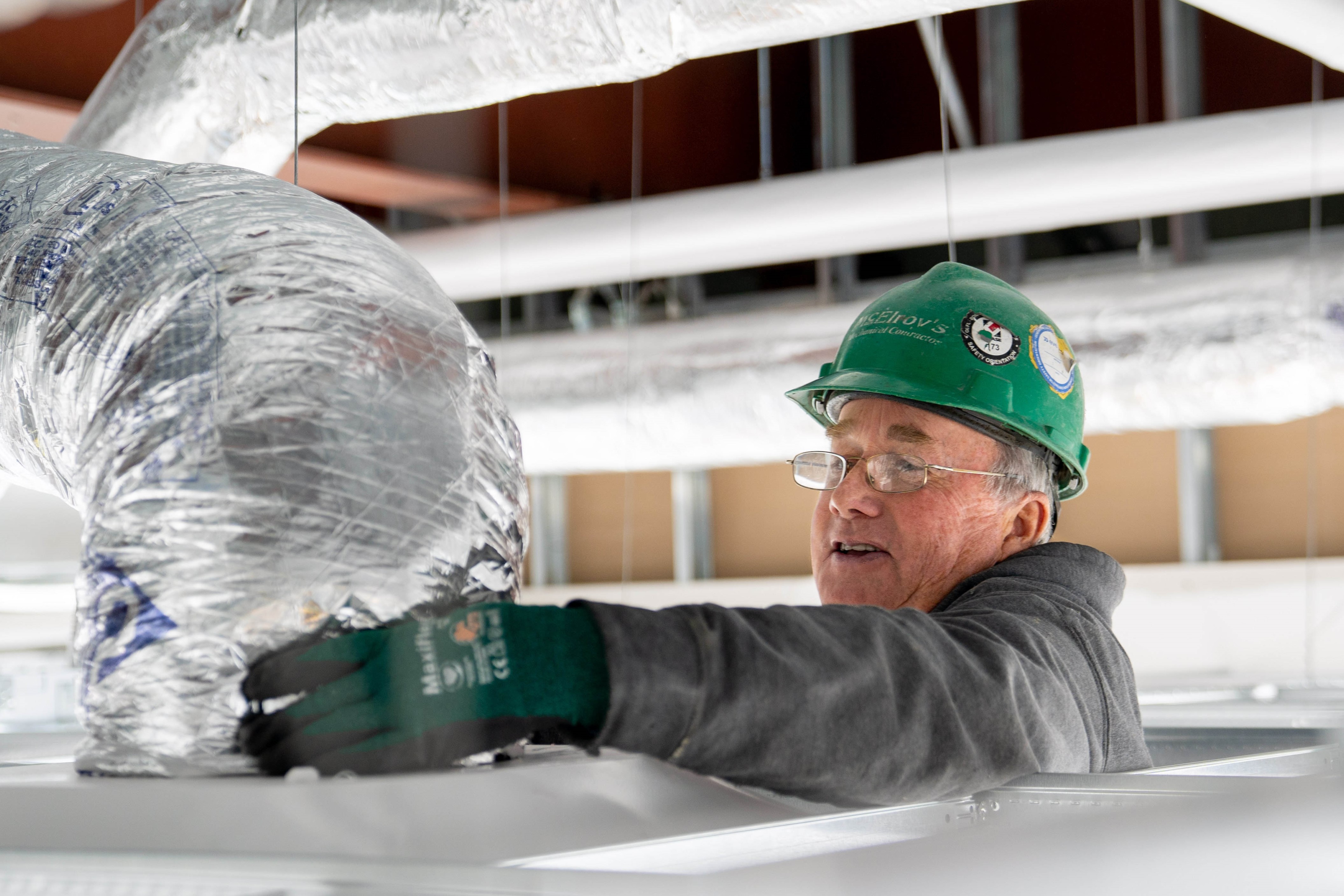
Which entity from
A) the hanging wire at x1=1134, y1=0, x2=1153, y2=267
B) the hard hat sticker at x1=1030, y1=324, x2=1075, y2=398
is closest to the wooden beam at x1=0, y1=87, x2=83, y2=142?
the hard hat sticker at x1=1030, y1=324, x2=1075, y2=398

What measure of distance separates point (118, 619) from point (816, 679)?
461 mm

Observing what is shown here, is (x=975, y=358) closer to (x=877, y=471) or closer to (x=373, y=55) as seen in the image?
(x=877, y=471)

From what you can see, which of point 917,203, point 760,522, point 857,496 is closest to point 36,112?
point 917,203

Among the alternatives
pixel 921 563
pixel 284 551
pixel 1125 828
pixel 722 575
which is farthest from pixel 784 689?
pixel 722 575

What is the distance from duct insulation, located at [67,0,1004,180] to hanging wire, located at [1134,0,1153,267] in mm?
2765

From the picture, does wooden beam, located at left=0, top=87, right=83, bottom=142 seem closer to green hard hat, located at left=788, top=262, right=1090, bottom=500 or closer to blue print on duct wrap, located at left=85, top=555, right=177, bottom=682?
green hard hat, located at left=788, top=262, right=1090, bottom=500

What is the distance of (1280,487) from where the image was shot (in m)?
4.61

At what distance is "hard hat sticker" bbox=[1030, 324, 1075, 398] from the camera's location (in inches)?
59.7

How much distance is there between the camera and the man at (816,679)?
2.52 ft

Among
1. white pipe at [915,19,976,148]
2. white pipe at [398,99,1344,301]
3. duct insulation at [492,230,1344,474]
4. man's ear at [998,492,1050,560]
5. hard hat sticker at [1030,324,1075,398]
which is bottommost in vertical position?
man's ear at [998,492,1050,560]

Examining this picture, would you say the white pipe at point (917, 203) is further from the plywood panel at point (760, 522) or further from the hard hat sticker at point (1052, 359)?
the plywood panel at point (760, 522)

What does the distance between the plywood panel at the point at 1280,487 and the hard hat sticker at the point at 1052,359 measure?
321 centimetres

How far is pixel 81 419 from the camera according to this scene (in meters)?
0.99

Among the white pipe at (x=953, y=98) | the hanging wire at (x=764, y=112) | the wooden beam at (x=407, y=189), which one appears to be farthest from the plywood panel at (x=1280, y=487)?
the wooden beam at (x=407, y=189)
